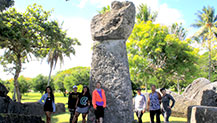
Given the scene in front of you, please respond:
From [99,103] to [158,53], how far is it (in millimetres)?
12994

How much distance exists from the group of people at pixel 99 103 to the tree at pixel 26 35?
587cm

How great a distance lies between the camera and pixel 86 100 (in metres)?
5.64

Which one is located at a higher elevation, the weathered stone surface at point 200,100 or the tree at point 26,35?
the tree at point 26,35

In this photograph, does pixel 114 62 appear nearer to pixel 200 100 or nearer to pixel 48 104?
pixel 48 104

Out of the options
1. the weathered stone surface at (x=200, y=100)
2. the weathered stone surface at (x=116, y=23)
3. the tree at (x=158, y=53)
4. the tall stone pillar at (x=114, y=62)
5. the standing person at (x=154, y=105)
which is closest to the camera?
the standing person at (x=154, y=105)

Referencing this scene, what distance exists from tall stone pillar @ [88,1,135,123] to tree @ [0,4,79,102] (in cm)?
601

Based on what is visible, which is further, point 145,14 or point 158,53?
point 145,14

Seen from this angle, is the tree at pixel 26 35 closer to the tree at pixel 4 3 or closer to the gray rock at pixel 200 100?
the tree at pixel 4 3

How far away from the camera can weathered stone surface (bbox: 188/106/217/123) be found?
4430mm

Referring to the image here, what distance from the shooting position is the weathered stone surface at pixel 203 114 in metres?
4.43

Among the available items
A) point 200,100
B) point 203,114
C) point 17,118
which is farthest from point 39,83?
point 203,114

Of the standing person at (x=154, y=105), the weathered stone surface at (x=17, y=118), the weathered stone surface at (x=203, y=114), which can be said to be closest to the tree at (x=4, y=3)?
the weathered stone surface at (x=17, y=118)

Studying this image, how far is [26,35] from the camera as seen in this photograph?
37.3 feet

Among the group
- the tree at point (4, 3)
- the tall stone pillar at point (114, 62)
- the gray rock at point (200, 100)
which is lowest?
the gray rock at point (200, 100)
